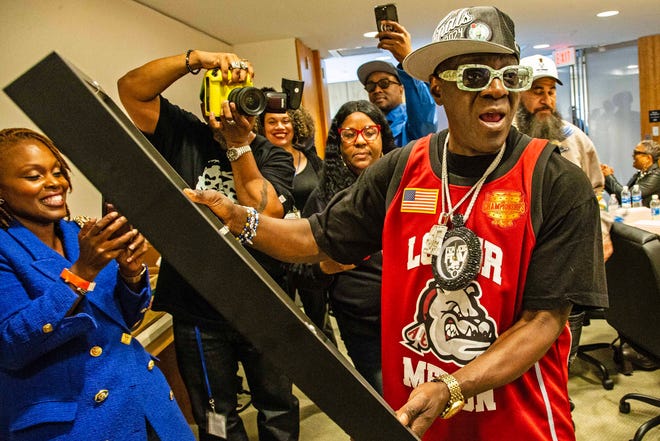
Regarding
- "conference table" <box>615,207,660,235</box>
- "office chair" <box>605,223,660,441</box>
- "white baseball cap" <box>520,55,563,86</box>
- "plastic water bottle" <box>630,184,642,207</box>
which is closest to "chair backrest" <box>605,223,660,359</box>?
"office chair" <box>605,223,660,441</box>

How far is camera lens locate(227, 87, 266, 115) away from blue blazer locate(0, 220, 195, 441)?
0.58 metres

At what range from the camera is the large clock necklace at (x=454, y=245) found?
100 centimetres

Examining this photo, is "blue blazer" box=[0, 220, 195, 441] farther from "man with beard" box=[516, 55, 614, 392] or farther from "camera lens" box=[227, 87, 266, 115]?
"man with beard" box=[516, 55, 614, 392]

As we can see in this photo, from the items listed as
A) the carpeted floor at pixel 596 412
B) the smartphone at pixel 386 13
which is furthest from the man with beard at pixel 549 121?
the smartphone at pixel 386 13

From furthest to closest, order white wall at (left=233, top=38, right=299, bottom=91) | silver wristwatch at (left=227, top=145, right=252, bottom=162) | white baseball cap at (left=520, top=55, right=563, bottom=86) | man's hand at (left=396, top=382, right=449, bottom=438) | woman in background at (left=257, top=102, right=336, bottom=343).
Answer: white wall at (left=233, top=38, right=299, bottom=91) → woman in background at (left=257, top=102, right=336, bottom=343) → white baseball cap at (left=520, top=55, right=563, bottom=86) → silver wristwatch at (left=227, top=145, right=252, bottom=162) → man's hand at (left=396, top=382, right=449, bottom=438)

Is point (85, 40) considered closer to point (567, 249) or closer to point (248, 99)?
point (248, 99)

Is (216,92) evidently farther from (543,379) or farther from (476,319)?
(543,379)

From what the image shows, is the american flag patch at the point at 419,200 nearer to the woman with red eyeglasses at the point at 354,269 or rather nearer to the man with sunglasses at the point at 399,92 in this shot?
the woman with red eyeglasses at the point at 354,269

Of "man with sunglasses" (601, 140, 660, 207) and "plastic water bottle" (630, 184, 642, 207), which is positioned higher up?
"man with sunglasses" (601, 140, 660, 207)

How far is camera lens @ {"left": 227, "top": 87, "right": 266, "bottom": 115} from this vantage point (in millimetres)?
1495

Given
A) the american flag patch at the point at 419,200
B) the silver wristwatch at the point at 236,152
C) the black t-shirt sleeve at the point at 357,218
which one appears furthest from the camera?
the silver wristwatch at the point at 236,152

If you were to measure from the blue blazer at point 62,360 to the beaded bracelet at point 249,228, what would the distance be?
1.32 feet

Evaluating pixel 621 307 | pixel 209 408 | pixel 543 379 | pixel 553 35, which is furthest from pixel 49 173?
pixel 553 35

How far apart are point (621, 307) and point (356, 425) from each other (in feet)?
6.93
